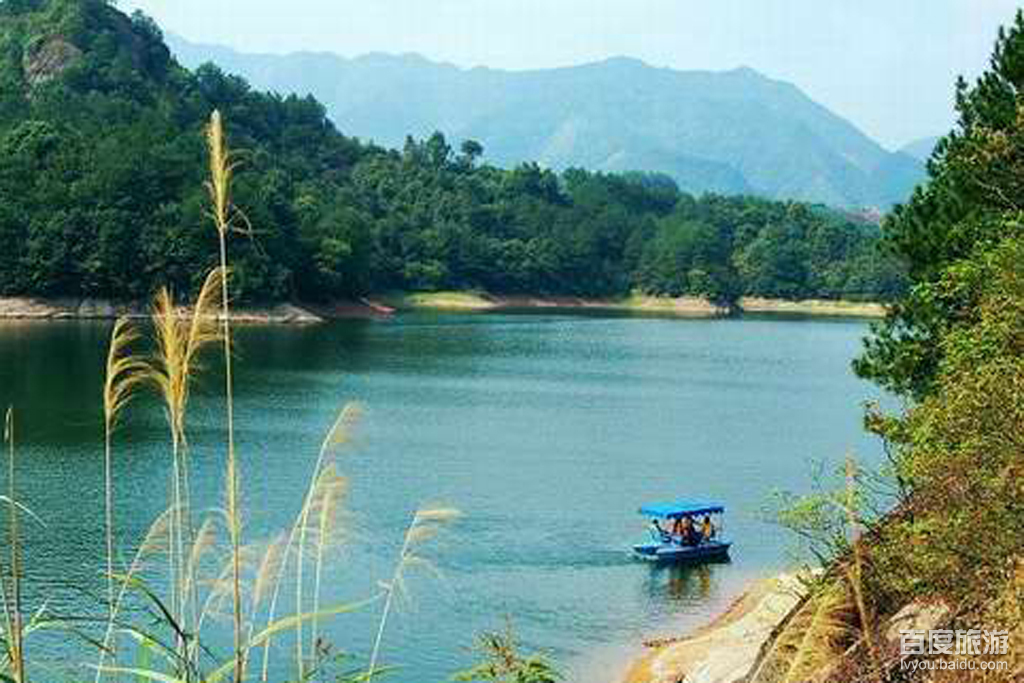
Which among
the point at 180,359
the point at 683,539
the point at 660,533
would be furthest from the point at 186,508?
the point at 660,533

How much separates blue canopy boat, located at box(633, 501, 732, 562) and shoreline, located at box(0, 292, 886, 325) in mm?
39995

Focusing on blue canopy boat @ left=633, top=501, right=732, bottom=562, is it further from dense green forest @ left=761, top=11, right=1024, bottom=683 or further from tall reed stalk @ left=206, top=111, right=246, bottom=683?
tall reed stalk @ left=206, top=111, right=246, bottom=683

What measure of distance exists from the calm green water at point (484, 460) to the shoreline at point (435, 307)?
661 centimetres

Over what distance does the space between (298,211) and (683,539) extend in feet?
265

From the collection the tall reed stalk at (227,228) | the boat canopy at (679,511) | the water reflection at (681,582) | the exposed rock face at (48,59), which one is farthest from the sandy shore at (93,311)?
the tall reed stalk at (227,228)

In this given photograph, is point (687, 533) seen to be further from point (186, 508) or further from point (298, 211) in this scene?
point (298, 211)

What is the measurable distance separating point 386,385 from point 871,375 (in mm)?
37560

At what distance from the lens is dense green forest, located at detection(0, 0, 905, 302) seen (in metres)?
91.5

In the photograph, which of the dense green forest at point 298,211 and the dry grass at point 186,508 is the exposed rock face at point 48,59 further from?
the dry grass at point 186,508

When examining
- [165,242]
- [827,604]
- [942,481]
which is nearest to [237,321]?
[165,242]

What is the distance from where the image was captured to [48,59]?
121 m

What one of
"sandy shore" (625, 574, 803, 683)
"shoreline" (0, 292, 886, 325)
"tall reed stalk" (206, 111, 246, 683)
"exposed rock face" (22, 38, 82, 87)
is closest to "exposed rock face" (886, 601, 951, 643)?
"sandy shore" (625, 574, 803, 683)

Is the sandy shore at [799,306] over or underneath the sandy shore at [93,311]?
over

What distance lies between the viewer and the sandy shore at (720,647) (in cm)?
1766
